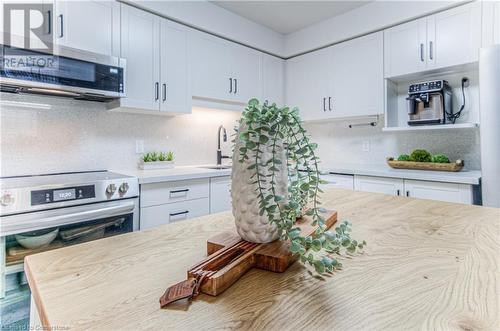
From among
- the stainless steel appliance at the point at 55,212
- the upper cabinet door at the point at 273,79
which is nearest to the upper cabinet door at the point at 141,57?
the stainless steel appliance at the point at 55,212

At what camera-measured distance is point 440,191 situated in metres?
2.25

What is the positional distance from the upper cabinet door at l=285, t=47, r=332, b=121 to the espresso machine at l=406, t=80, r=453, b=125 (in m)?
0.90

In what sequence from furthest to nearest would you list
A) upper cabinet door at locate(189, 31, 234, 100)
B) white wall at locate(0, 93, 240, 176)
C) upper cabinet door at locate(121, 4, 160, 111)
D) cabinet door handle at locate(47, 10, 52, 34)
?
upper cabinet door at locate(189, 31, 234, 100) → upper cabinet door at locate(121, 4, 160, 111) → white wall at locate(0, 93, 240, 176) → cabinet door handle at locate(47, 10, 52, 34)

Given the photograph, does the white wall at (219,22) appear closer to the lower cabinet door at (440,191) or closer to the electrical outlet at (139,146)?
the electrical outlet at (139,146)

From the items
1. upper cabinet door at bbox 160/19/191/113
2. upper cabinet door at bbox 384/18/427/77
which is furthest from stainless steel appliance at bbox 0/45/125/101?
upper cabinet door at bbox 384/18/427/77

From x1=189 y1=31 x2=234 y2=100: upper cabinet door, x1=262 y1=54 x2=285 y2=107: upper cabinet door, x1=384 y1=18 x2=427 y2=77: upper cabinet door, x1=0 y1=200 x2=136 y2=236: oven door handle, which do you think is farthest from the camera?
x1=262 y1=54 x2=285 y2=107: upper cabinet door

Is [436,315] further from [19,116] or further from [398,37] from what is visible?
[398,37]

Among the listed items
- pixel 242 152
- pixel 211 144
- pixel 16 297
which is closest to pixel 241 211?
A: pixel 242 152

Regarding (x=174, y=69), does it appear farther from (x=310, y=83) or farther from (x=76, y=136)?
(x=310, y=83)

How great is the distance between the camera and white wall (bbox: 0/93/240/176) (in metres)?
2.04

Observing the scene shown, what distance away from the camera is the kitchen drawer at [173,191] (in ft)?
6.86

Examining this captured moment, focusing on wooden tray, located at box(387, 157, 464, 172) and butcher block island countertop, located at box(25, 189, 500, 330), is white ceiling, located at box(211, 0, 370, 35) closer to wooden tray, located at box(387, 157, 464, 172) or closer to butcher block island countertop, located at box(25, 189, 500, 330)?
wooden tray, located at box(387, 157, 464, 172)

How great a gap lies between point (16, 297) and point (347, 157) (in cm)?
327

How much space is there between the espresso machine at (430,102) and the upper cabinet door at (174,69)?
82.8 inches
